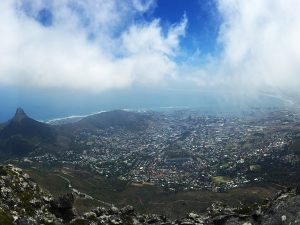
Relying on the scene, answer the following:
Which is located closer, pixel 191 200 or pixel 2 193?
pixel 2 193

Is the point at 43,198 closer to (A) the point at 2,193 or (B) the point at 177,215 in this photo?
(A) the point at 2,193

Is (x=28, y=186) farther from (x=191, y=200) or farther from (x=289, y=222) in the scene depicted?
(x=191, y=200)

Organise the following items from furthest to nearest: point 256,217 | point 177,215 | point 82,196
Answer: point 82,196 < point 177,215 < point 256,217

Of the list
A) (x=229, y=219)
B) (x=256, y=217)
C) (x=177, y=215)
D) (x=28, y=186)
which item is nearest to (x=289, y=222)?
(x=256, y=217)

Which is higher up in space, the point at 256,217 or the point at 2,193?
the point at 2,193

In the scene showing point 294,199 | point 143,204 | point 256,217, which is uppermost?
point 294,199

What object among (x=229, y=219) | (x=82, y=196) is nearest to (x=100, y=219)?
(x=229, y=219)

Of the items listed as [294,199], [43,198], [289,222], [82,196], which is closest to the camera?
[289,222]
